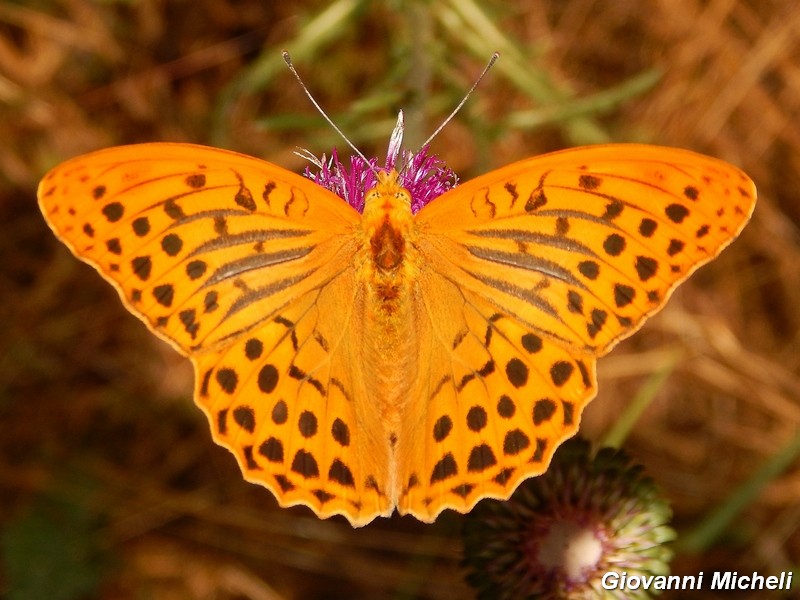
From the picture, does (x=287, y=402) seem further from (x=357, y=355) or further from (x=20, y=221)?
(x=20, y=221)

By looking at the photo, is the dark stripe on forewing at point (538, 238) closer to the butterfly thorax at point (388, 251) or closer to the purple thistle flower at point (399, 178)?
the butterfly thorax at point (388, 251)

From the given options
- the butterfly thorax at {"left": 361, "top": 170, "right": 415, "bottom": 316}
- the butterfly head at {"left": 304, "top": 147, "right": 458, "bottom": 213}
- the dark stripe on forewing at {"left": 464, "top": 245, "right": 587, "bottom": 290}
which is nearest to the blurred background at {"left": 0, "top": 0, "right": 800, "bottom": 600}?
the butterfly head at {"left": 304, "top": 147, "right": 458, "bottom": 213}

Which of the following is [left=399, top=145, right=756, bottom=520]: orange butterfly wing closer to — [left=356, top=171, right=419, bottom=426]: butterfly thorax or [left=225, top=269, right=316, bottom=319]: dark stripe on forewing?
[left=356, top=171, right=419, bottom=426]: butterfly thorax

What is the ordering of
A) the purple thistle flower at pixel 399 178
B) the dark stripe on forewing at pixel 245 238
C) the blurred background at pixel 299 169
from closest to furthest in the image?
the dark stripe on forewing at pixel 245 238 < the purple thistle flower at pixel 399 178 < the blurred background at pixel 299 169

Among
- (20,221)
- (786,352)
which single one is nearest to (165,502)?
(20,221)

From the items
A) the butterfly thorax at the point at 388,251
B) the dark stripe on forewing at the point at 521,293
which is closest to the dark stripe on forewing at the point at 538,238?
the dark stripe on forewing at the point at 521,293

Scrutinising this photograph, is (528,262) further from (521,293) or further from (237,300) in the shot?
(237,300)
